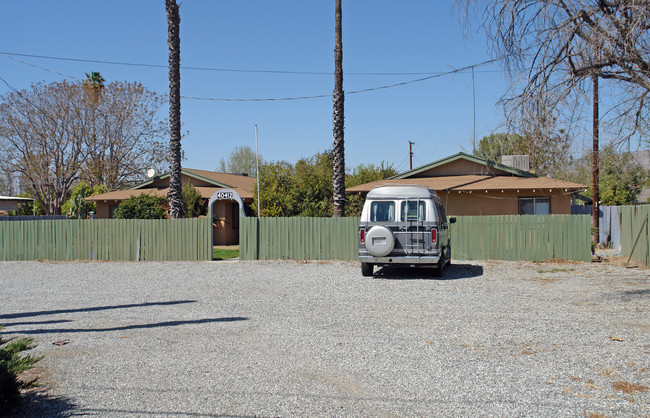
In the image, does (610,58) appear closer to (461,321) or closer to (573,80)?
(573,80)

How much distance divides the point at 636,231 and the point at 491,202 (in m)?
6.93

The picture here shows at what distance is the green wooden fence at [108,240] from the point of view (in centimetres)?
2038

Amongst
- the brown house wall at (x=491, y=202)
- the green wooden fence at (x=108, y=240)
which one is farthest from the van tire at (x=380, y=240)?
the brown house wall at (x=491, y=202)

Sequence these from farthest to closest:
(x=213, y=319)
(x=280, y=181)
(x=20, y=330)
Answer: (x=280, y=181)
(x=213, y=319)
(x=20, y=330)

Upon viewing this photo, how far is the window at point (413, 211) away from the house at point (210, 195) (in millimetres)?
14259

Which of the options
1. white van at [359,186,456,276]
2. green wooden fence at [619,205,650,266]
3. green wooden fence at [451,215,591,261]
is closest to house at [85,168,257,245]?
green wooden fence at [451,215,591,261]

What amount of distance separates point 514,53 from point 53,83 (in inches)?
1320

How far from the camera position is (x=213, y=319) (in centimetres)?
945

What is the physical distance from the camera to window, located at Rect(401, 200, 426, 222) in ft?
47.6

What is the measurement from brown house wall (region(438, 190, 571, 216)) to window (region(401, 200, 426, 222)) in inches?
392

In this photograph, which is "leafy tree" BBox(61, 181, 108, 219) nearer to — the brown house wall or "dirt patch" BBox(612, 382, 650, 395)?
the brown house wall

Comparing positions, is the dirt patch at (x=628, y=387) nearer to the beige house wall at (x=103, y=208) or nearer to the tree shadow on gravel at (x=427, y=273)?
the tree shadow on gravel at (x=427, y=273)

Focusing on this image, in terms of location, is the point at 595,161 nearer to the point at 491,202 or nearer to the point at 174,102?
the point at 491,202

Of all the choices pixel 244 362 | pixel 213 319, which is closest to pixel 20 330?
pixel 213 319
